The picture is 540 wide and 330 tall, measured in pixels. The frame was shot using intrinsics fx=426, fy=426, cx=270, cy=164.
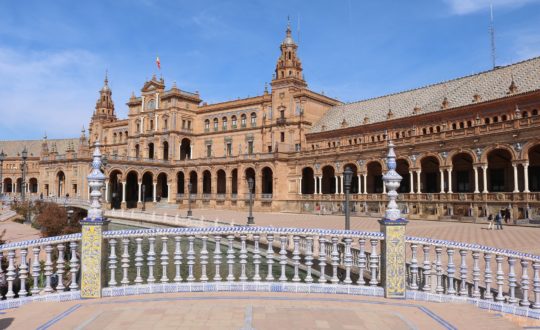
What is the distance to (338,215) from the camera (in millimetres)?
40688

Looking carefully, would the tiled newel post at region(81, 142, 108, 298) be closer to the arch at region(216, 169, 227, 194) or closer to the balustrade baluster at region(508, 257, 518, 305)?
the balustrade baluster at region(508, 257, 518, 305)

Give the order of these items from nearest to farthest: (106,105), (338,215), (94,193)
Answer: (94,193) → (338,215) → (106,105)

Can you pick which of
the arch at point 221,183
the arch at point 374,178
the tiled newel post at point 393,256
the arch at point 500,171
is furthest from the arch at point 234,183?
the tiled newel post at point 393,256

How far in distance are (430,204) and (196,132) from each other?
131ft

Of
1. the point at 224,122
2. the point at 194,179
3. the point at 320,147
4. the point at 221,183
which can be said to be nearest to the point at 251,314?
the point at 320,147

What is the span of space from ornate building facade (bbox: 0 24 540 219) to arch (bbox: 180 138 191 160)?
26 cm

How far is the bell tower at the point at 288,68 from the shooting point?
53.2 m

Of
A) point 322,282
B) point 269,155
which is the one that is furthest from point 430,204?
point 322,282

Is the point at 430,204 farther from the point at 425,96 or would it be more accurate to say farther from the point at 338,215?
the point at 425,96

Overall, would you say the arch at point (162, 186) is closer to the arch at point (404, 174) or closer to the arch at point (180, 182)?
the arch at point (180, 182)

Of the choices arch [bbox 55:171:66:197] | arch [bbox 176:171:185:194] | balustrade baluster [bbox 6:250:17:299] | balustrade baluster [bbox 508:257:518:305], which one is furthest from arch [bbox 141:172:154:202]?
balustrade baluster [bbox 508:257:518:305]

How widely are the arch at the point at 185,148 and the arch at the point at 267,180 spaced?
1601cm

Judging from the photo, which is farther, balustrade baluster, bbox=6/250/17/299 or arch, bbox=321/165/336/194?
arch, bbox=321/165/336/194

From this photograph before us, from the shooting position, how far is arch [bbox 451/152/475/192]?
117ft
